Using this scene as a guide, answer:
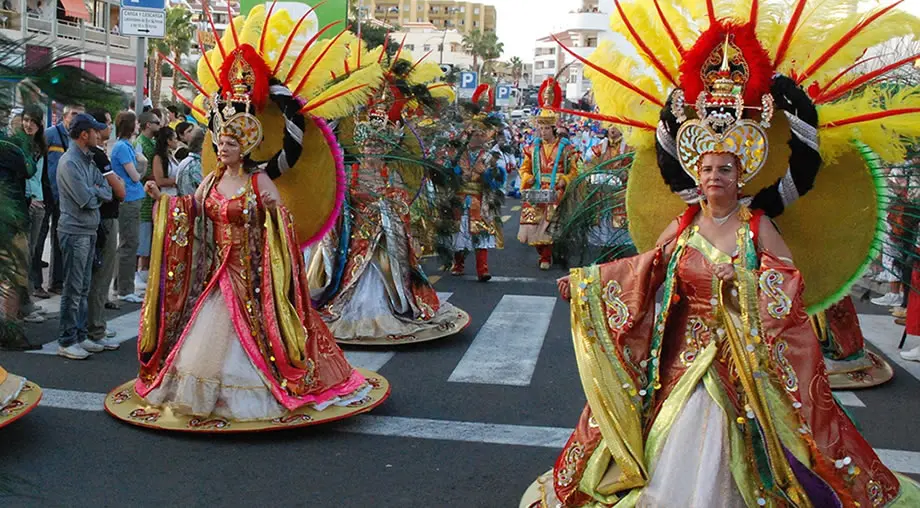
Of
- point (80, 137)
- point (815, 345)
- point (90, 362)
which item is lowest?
point (90, 362)

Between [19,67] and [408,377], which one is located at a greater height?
[19,67]

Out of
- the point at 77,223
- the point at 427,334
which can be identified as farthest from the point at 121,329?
Result: the point at 427,334

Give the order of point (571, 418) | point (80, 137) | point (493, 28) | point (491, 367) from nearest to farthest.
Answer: point (571, 418), point (80, 137), point (491, 367), point (493, 28)

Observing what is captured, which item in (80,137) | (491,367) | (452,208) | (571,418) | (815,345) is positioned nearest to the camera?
(815,345)

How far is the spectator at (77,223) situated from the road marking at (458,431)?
1139 millimetres

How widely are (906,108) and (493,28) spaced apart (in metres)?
160

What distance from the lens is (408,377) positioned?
6.93 m

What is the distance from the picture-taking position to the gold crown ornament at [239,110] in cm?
563

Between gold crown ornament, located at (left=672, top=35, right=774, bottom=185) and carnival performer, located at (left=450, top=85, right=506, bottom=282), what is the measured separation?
5994mm

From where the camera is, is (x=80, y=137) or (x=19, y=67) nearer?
(x=19, y=67)

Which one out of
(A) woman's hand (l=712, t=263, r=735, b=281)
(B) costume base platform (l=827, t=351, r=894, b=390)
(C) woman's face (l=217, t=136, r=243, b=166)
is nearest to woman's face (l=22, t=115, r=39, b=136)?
(C) woman's face (l=217, t=136, r=243, b=166)

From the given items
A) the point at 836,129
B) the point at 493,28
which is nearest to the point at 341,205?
the point at 836,129

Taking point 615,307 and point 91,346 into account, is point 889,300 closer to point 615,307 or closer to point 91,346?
point 615,307

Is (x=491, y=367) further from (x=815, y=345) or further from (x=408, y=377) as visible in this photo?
(x=815, y=345)
